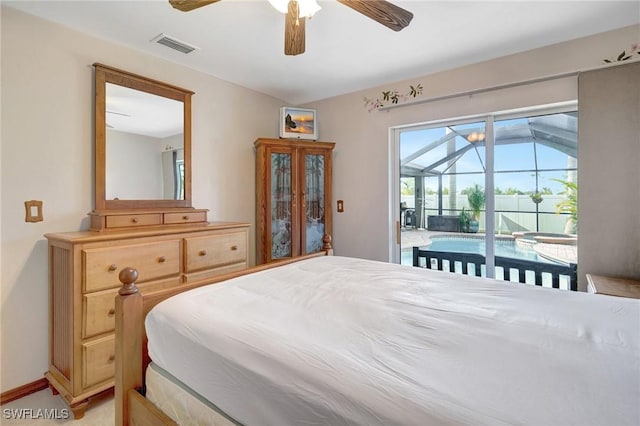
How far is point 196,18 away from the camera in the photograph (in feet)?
6.46

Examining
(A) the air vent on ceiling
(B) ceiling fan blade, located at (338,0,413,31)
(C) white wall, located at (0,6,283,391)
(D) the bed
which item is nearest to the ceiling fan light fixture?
(B) ceiling fan blade, located at (338,0,413,31)

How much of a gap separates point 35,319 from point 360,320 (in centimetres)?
220

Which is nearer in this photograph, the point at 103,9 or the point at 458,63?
the point at 103,9

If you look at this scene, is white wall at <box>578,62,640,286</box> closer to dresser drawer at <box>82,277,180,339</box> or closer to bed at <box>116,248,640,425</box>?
bed at <box>116,248,640,425</box>

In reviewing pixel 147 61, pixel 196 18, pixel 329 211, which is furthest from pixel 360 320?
pixel 147 61

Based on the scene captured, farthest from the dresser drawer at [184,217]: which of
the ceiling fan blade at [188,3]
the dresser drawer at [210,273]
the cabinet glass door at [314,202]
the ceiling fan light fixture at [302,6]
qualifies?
the ceiling fan light fixture at [302,6]

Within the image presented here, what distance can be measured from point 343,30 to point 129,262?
210cm

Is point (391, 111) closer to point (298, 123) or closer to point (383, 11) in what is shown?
point (298, 123)

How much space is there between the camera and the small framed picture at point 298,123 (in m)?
3.26

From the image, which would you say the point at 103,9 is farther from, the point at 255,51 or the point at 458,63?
the point at 458,63

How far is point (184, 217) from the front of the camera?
8.12ft

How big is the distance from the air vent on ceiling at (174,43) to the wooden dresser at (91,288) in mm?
1396

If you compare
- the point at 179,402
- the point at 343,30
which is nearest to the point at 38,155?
the point at 179,402

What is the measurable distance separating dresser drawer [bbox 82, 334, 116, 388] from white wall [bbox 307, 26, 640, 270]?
228 centimetres
